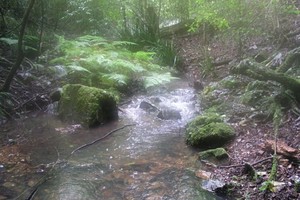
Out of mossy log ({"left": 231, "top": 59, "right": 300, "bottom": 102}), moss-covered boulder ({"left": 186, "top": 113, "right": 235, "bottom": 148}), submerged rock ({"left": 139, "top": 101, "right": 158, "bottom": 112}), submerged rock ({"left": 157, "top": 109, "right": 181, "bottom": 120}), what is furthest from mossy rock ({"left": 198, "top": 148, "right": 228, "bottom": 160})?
submerged rock ({"left": 139, "top": 101, "right": 158, "bottom": 112})

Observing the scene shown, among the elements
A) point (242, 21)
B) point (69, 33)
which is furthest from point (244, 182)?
point (69, 33)

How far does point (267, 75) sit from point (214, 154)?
2.06 m

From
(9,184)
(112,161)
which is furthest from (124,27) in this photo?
(9,184)

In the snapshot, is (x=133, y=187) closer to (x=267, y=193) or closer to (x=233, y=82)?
(x=267, y=193)

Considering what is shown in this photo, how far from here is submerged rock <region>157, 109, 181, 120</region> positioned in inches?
252

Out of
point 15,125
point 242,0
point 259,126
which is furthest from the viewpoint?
point 242,0

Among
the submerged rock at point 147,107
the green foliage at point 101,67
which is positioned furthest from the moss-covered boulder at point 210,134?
the green foliage at point 101,67

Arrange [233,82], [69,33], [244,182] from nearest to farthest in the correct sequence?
[244,182] → [233,82] → [69,33]

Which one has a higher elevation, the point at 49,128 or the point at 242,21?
the point at 242,21

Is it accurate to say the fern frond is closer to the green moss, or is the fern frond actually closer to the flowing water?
the flowing water

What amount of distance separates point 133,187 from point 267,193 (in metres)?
1.53

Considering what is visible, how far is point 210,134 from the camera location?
4.90 meters

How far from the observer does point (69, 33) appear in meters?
12.0

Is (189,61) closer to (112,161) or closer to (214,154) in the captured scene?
(214,154)
